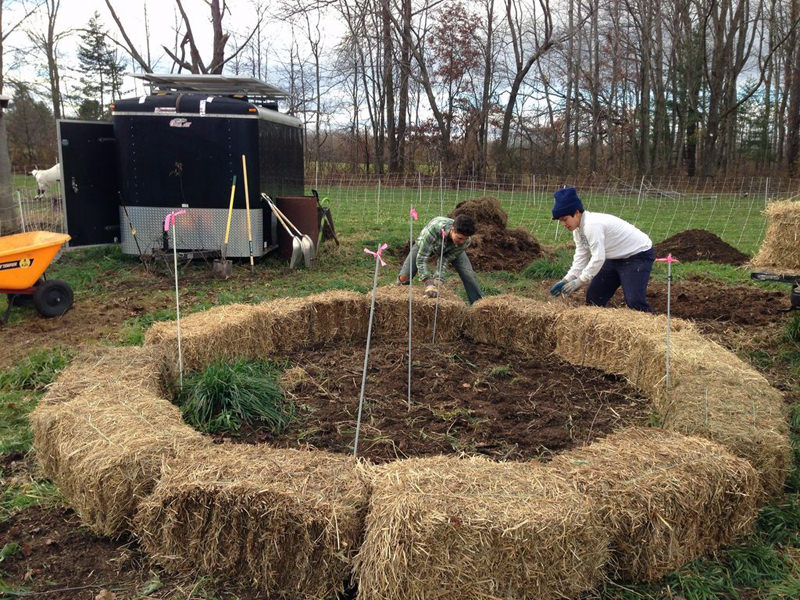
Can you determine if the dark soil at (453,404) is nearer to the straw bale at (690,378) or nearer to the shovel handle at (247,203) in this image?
the straw bale at (690,378)

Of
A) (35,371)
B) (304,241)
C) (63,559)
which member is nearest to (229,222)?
(304,241)

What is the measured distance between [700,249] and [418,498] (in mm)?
9578

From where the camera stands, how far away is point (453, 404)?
4.34 m

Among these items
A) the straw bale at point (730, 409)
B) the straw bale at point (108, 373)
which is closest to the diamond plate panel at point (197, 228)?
the straw bale at point (108, 373)

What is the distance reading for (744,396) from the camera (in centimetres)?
352

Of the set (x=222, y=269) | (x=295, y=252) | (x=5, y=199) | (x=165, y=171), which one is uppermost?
(x=165, y=171)

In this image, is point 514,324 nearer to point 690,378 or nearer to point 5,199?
point 690,378

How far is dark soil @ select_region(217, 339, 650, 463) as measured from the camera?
3775 mm

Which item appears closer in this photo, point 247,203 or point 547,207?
point 247,203

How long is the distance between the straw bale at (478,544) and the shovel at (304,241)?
7.10 metres

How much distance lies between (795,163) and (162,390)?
28.8 m

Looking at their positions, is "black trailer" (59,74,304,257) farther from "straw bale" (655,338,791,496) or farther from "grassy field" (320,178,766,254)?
"straw bale" (655,338,791,496)

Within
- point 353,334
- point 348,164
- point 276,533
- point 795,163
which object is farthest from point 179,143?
point 795,163

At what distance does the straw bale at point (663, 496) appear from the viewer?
2598 mm
